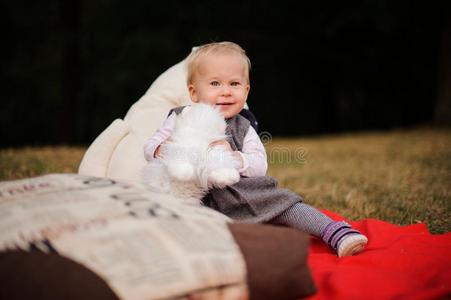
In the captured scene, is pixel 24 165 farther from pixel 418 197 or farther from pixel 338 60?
pixel 338 60

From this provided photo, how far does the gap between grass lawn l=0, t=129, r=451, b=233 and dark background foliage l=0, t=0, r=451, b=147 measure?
4.79m

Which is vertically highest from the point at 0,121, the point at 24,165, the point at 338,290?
the point at 338,290

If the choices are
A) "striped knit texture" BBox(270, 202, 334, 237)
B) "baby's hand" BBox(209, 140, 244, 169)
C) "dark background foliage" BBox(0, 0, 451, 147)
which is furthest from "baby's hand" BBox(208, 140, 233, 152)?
"dark background foliage" BBox(0, 0, 451, 147)

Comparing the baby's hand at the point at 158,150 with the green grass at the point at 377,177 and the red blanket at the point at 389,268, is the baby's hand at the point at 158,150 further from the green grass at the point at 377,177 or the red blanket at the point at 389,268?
the green grass at the point at 377,177

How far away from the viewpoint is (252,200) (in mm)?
2186

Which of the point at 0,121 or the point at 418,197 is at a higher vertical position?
the point at 418,197

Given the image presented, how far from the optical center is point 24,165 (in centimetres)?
456

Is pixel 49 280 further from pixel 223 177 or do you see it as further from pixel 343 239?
pixel 343 239

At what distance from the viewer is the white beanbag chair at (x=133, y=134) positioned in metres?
2.81

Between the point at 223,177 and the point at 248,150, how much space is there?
35cm

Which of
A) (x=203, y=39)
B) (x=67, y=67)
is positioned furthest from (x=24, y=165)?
(x=203, y=39)

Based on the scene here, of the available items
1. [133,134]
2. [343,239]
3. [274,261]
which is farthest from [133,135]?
[274,261]

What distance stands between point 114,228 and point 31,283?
27 centimetres

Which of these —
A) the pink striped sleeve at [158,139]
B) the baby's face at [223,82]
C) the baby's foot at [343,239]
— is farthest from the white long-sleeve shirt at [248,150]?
the baby's foot at [343,239]
